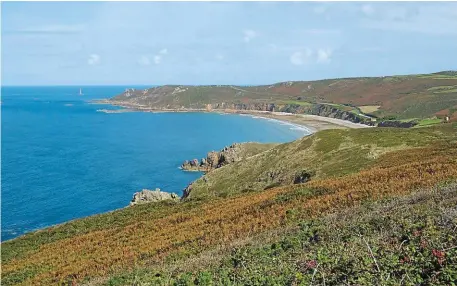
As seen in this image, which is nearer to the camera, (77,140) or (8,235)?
(8,235)

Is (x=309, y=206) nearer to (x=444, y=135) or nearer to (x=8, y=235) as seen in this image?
(x=444, y=135)

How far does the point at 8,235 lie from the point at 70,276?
2288 inches

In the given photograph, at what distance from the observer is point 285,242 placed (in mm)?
15930

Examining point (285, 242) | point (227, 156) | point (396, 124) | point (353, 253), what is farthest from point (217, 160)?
point (353, 253)

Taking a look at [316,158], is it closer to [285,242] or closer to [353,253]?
[285,242]

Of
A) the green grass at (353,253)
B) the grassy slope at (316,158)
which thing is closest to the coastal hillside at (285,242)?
the green grass at (353,253)

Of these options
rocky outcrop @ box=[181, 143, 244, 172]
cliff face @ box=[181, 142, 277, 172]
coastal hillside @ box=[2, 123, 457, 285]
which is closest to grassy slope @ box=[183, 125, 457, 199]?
coastal hillside @ box=[2, 123, 457, 285]

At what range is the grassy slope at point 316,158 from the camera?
1925 inches

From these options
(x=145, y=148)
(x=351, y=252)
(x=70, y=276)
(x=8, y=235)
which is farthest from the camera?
(x=145, y=148)

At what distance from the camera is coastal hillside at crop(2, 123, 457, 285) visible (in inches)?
411

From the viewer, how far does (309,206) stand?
23531 mm

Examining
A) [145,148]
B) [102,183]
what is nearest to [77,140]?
[145,148]

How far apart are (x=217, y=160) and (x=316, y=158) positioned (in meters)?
67.9

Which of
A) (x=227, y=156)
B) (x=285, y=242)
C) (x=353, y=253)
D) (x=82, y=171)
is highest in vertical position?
(x=353, y=253)
